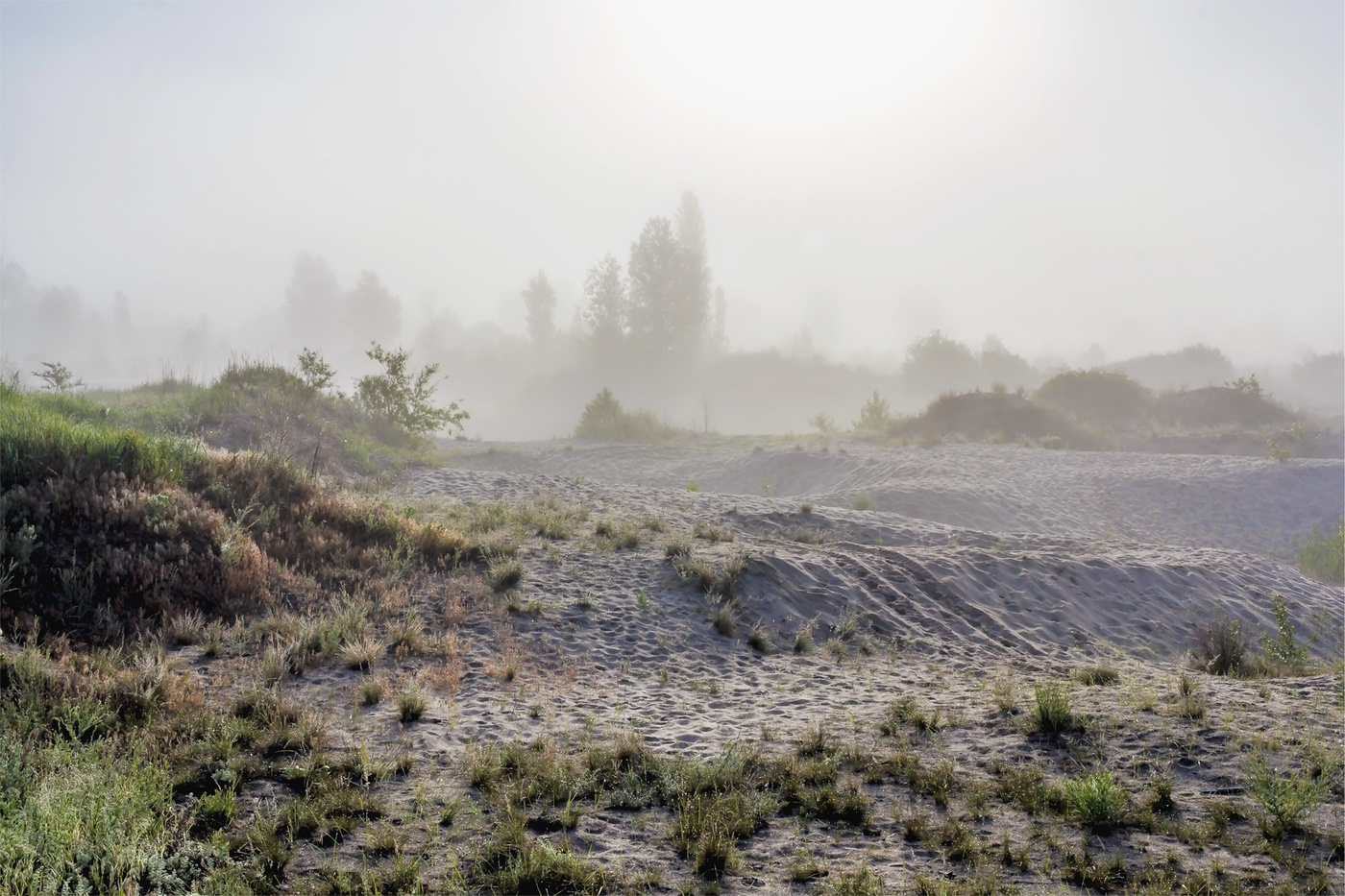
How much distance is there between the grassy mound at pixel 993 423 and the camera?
24516 mm

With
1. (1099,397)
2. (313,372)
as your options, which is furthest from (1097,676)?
(1099,397)

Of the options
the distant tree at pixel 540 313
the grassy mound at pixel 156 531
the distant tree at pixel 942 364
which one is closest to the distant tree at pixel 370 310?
the distant tree at pixel 540 313

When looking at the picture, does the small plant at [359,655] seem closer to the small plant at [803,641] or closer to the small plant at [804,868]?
the small plant at [804,868]

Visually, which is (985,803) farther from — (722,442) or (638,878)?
(722,442)

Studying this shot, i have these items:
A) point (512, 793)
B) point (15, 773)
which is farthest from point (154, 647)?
point (512, 793)

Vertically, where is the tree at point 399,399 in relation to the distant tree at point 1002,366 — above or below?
below

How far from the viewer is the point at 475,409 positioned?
7181cm

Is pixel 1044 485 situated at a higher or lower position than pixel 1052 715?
higher

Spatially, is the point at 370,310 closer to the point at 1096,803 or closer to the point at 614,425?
the point at 614,425

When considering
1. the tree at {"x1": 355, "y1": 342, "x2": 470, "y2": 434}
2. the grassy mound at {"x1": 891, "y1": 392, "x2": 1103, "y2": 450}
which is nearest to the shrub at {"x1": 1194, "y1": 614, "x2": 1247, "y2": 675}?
the grassy mound at {"x1": 891, "y1": 392, "x2": 1103, "y2": 450}

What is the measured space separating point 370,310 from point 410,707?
86021 millimetres

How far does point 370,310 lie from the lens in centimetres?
8231

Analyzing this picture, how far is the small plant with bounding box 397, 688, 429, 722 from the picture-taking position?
481 centimetres

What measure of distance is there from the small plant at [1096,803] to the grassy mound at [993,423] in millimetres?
20845
